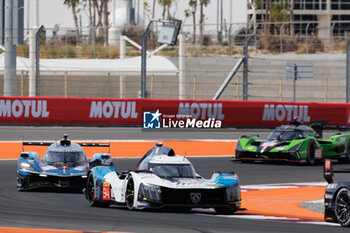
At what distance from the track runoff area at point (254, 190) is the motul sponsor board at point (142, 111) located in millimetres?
2048

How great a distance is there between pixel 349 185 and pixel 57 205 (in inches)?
196

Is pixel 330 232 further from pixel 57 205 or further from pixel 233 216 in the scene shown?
pixel 57 205

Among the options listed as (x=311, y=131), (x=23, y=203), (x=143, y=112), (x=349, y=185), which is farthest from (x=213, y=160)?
(x=349, y=185)

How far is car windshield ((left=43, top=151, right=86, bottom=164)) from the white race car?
234 cm

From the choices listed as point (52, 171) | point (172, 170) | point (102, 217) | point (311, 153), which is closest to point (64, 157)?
point (52, 171)

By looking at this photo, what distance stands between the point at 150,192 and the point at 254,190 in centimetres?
506

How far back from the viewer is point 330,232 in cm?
1041

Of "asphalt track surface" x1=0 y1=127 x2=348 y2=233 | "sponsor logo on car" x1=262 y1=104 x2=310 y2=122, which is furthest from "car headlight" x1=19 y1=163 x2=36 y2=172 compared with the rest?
"sponsor logo on car" x1=262 y1=104 x2=310 y2=122

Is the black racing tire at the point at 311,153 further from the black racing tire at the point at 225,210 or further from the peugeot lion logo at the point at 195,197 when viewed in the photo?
the peugeot lion logo at the point at 195,197

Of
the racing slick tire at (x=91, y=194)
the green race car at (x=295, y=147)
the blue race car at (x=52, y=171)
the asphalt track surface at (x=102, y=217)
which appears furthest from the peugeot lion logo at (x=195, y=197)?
the green race car at (x=295, y=147)

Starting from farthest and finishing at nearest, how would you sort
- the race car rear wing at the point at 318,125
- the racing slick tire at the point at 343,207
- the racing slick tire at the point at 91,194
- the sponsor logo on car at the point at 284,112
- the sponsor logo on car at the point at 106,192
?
1. the sponsor logo on car at the point at 284,112
2. the race car rear wing at the point at 318,125
3. the racing slick tire at the point at 91,194
4. the sponsor logo on car at the point at 106,192
5. the racing slick tire at the point at 343,207

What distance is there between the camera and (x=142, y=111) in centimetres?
2969

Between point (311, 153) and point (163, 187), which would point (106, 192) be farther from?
point (311, 153)

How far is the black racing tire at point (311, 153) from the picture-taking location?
72.9 feet
